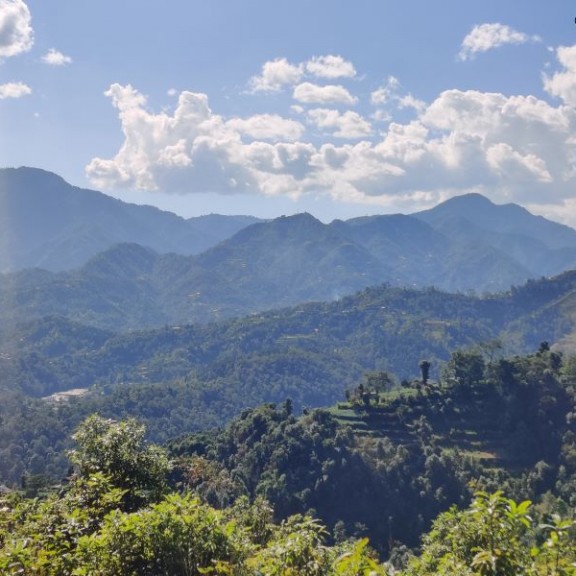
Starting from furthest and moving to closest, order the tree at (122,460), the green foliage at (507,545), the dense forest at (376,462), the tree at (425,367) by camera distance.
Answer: the tree at (425,367) < the dense forest at (376,462) < the tree at (122,460) < the green foliage at (507,545)

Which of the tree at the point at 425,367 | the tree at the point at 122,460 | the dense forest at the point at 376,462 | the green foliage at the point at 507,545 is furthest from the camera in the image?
the tree at the point at 425,367

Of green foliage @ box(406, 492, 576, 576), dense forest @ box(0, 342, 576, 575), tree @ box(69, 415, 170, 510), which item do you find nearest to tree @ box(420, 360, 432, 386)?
dense forest @ box(0, 342, 576, 575)

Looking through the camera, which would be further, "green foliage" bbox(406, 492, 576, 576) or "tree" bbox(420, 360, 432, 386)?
"tree" bbox(420, 360, 432, 386)

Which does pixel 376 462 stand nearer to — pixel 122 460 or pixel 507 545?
pixel 122 460

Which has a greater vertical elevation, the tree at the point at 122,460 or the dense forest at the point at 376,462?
Result: the tree at the point at 122,460

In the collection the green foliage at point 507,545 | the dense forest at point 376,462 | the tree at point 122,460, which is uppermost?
the green foliage at point 507,545

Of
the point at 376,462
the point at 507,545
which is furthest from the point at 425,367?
the point at 507,545

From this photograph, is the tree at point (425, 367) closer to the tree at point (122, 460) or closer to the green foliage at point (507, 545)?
the tree at point (122, 460)

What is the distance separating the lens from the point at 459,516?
10156 mm

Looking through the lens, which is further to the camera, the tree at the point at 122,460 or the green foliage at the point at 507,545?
the tree at the point at 122,460

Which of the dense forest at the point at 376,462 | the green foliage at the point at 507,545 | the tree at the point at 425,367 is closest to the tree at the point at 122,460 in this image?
the dense forest at the point at 376,462

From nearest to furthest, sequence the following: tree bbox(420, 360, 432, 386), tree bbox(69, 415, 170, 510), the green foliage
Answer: the green foliage → tree bbox(69, 415, 170, 510) → tree bbox(420, 360, 432, 386)

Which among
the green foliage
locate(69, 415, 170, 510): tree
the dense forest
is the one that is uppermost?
the green foliage

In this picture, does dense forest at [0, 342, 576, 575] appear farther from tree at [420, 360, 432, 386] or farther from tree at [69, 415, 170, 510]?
tree at [420, 360, 432, 386]
